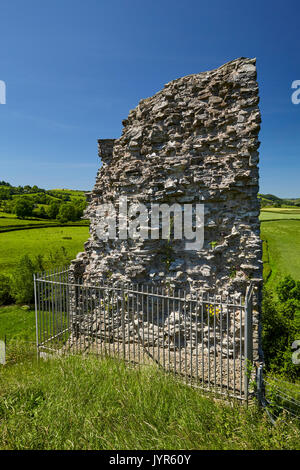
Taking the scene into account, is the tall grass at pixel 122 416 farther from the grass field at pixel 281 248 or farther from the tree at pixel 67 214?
the tree at pixel 67 214

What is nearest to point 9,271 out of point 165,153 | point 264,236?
point 165,153

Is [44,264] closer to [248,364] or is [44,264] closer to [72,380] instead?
[72,380]

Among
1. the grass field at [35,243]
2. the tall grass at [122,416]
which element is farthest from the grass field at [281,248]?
the grass field at [35,243]

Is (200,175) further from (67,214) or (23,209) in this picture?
(23,209)

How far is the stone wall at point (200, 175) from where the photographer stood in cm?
630

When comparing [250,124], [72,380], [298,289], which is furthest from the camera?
[298,289]

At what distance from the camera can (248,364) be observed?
526 cm

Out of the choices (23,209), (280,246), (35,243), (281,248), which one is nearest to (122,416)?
(35,243)

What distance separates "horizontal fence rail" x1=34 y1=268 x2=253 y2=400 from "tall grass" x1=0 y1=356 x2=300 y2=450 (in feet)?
2.21

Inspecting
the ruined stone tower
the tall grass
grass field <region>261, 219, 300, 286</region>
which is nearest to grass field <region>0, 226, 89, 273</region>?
grass field <region>261, 219, 300, 286</region>

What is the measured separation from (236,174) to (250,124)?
3.92 feet

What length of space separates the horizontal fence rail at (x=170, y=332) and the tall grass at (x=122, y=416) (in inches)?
26.5

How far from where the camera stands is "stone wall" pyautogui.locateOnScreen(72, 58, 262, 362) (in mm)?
6297

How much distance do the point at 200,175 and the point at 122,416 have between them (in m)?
5.48
